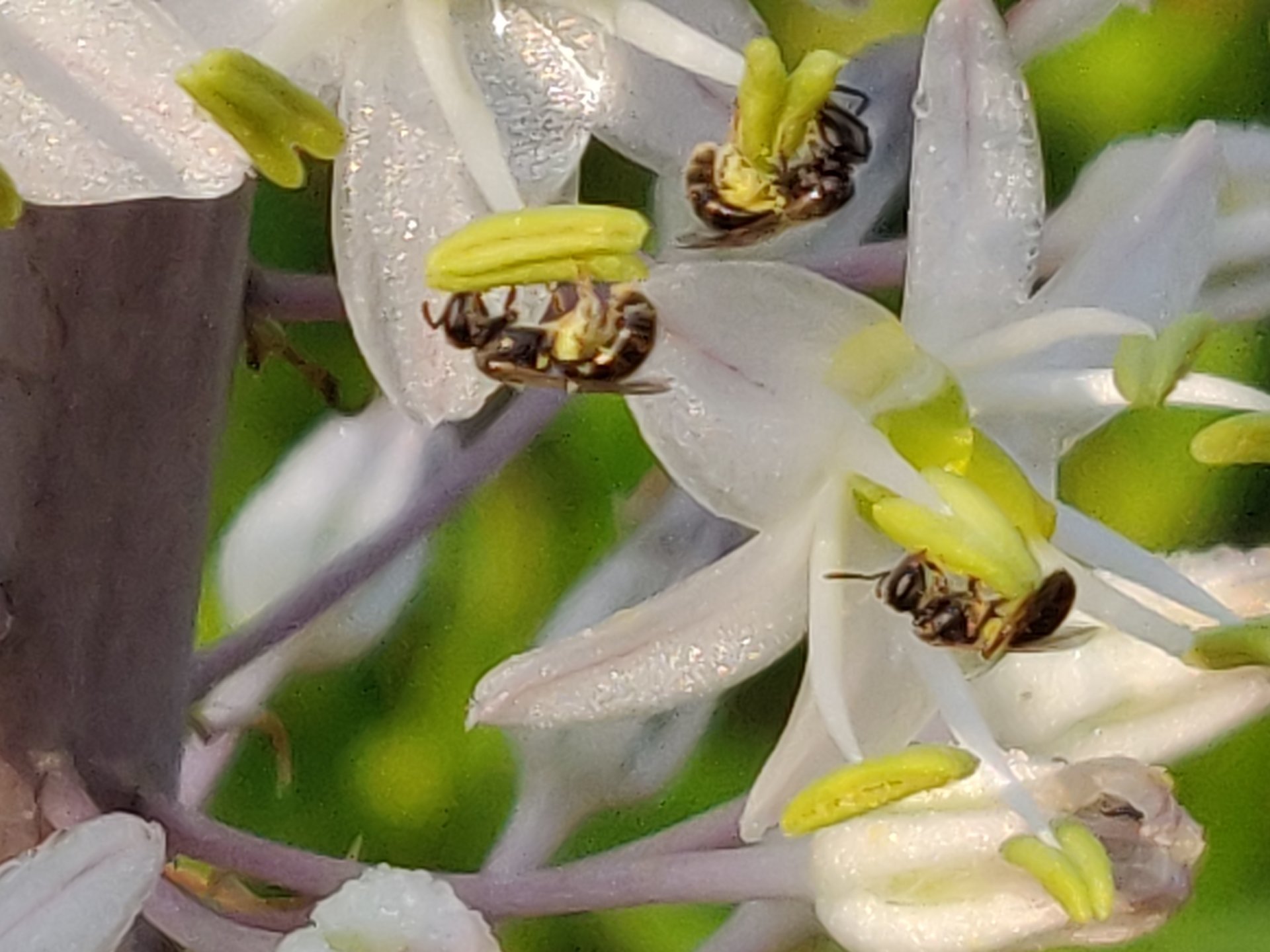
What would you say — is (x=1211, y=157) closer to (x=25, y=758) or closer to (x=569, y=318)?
(x=569, y=318)

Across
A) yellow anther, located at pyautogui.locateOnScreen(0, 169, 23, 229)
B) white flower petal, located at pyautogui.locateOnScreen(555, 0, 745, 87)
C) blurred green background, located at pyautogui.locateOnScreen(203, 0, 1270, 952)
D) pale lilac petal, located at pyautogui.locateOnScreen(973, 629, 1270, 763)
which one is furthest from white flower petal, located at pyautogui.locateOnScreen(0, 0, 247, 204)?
blurred green background, located at pyautogui.locateOnScreen(203, 0, 1270, 952)

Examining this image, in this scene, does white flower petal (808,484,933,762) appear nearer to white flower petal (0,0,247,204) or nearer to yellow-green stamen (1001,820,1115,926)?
yellow-green stamen (1001,820,1115,926)

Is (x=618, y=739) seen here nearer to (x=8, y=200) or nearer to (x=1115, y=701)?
(x=1115, y=701)

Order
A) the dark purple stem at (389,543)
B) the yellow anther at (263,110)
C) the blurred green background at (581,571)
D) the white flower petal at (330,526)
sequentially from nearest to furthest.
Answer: the yellow anther at (263,110), the dark purple stem at (389,543), the white flower petal at (330,526), the blurred green background at (581,571)

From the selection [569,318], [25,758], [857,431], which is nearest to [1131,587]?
[857,431]

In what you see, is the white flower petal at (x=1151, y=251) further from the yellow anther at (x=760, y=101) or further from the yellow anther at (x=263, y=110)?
the yellow anther at (x=263, y=110)

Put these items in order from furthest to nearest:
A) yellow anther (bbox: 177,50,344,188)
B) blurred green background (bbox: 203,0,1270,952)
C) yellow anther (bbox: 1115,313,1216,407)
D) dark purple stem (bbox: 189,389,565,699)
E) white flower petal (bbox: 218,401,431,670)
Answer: blurred green background (bbox: 203,0,1270,952) < white flower petal (bbox: 218,401,431,670) < dark purple stem (bbox: 189,389,565,699) < yellow anther (bbox: 1115,313,1216,407) < yellow anther (bbox: 177,50,344,188)

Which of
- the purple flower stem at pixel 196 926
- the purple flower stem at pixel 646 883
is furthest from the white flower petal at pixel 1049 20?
the purple flower stem at pixel 196 926
